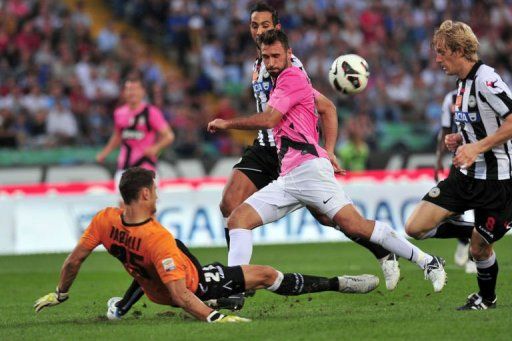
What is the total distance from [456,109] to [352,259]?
538 cm

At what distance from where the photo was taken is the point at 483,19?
82.4 feet

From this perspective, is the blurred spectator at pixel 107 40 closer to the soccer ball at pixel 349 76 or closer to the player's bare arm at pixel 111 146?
the player's bare arm at pixel 111 146

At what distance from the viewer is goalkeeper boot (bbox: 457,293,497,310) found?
837 cm

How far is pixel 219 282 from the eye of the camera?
789 cm

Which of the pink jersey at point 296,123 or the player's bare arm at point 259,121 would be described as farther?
the pink jersey at point 296,123

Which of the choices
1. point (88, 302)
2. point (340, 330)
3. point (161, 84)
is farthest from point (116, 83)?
point (340, 330)

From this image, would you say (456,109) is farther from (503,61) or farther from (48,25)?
(503,61)

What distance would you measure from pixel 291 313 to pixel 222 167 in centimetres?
1031

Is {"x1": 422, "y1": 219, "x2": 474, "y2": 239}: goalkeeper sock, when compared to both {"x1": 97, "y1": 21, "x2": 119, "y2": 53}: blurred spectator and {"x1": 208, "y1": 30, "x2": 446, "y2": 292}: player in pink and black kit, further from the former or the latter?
{"x1": 97, "y1": 21, "x2": 119, "y2": 53}: blurred spectator

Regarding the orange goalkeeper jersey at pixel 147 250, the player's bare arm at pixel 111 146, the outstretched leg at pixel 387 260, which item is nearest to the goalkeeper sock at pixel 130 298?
the orange goalkeeper jersey at pixel 147 250

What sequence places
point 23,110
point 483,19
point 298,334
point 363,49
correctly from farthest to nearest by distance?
point 483,19 < point 363,49 < point 23,110 < point 298,334

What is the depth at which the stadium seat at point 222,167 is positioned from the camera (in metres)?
18.6

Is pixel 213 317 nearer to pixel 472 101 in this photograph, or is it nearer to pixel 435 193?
pixel 435 193

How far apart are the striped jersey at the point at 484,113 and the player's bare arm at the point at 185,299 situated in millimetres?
2530
